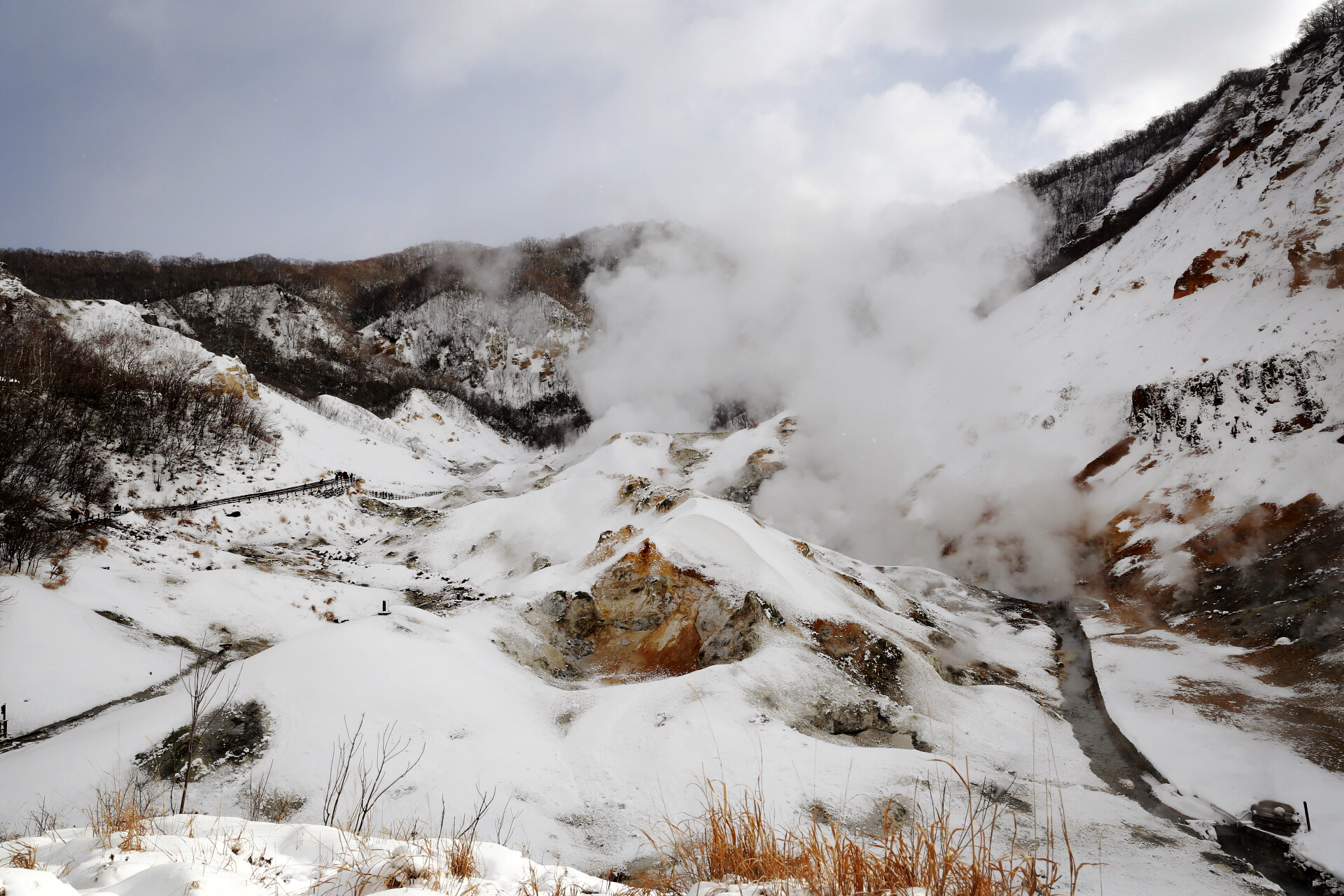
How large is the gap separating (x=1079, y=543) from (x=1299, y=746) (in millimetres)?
11673

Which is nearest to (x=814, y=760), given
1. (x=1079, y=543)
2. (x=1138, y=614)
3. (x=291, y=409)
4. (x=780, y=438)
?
(x=1138, y=614)

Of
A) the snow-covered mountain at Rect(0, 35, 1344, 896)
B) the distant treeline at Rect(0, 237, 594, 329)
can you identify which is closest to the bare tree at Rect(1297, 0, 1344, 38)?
the snow-covered mountain at Rect(0, 35, 1344, 896)

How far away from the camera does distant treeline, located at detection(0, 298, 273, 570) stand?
14.3m

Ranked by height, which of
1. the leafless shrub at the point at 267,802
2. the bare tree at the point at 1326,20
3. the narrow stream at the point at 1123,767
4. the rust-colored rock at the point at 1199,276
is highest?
the bare tree at the point at 1326,20

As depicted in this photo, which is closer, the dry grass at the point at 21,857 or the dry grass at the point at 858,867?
the dry grass at the point at 858,867

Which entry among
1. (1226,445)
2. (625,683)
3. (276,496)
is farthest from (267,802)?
(1226,445)

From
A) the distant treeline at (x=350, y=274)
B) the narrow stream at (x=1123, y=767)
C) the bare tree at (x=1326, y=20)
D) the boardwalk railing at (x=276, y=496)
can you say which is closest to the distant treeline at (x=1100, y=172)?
the bare tree at (x=1326, y=20)

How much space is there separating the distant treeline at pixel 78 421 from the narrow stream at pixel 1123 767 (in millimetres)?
20699

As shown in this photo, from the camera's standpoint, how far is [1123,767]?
889cm

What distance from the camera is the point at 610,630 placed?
13625 millimetres

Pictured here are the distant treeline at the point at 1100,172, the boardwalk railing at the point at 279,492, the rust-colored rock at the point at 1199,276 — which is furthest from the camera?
the distant treeline at the point at 1100,172

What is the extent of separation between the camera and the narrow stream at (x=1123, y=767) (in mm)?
6211

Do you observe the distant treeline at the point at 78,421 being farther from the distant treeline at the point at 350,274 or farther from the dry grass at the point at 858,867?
the distant treeline at the point at 350,274

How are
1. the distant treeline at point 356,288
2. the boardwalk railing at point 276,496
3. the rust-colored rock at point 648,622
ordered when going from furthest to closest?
the distant treeline at point 356,288 < the boardwalk railing at point 276,496 < the rust-colored rock at point 648,622
